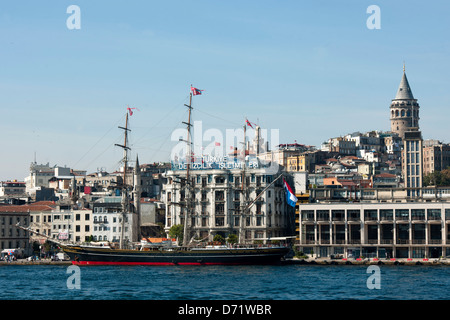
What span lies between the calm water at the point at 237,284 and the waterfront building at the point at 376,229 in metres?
12.7

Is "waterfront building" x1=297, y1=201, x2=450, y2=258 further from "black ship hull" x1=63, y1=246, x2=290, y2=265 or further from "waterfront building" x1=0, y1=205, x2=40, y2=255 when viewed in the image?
"waterfront building" x1=0, y1=205, x2=40, y2=255

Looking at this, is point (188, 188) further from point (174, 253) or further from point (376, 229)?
point (376, 229)

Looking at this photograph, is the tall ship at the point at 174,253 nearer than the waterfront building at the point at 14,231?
Yes

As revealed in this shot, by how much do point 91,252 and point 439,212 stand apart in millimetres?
47348

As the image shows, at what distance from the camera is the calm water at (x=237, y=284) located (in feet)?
189

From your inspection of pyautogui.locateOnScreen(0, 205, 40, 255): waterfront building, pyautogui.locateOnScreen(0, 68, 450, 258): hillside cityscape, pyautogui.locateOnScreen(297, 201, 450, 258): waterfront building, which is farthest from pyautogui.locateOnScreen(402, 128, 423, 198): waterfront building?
pyautogui.locateOnScreen(0, 205, 40, 255): waterfront building

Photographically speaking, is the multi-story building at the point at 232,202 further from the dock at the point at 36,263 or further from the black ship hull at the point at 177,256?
the dock at the point at 36,263

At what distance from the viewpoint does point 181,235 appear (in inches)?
4628

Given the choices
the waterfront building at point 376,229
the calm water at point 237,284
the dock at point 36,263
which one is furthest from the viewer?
the dock at point 36,263

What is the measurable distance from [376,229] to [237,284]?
1664 inches

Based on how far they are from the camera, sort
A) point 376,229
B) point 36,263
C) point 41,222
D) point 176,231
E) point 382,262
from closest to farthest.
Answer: point 382,262, point 376,229, point 36,263, point 176,231, point 41,222

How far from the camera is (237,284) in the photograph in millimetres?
68188

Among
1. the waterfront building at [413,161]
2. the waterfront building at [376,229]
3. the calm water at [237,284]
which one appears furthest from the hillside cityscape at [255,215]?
the waterfront building at [413,161]

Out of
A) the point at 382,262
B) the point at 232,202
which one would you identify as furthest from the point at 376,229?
the point at 232,202
